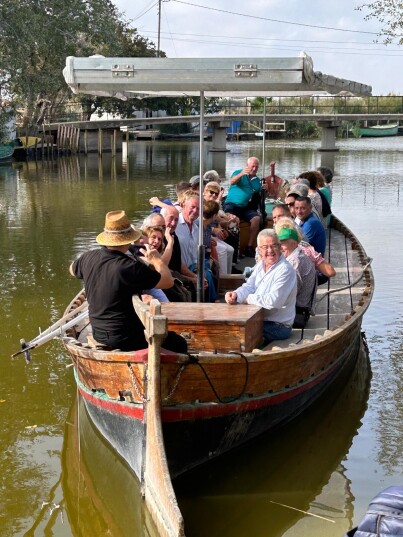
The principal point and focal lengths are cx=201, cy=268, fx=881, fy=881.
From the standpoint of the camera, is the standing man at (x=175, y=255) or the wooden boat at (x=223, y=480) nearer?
the wooden boat at (x=223, y=480)

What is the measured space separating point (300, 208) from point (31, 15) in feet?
117

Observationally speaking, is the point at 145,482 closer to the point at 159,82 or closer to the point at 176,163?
the point at 159,82

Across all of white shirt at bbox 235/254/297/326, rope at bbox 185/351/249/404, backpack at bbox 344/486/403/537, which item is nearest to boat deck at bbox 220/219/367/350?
white shirt at bbox 235/254/297/326

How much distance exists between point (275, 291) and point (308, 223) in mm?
2764

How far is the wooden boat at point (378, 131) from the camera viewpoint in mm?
75750

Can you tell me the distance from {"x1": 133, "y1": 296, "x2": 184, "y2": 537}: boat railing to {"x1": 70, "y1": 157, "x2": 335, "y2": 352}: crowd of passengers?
39 cm

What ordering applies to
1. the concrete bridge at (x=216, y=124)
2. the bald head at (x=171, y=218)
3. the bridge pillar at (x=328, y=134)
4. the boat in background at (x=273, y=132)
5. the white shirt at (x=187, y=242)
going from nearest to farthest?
the bald head at (x=171, y=218), the white shirt at (x=187, y=242), the concrete bridge at (x=216, y=124), the bridge pillar at (x=328, y=134), the boat in background at (x=273, y=132)

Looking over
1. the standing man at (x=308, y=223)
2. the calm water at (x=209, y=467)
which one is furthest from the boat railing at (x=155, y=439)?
the standing man at (x=308, y=223)

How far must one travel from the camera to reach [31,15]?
42.5 m

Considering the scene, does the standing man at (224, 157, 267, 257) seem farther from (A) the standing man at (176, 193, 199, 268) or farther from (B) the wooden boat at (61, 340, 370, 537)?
(B) the wooden boat at (61, 340, 370, 537)

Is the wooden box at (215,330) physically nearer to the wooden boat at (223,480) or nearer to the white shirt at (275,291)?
the white shirt at (275,291)

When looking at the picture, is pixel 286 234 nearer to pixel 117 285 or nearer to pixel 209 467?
pixel 117 285

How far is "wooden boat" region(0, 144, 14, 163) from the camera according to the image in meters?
41.7

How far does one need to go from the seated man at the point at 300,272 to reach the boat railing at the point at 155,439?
229 cm
